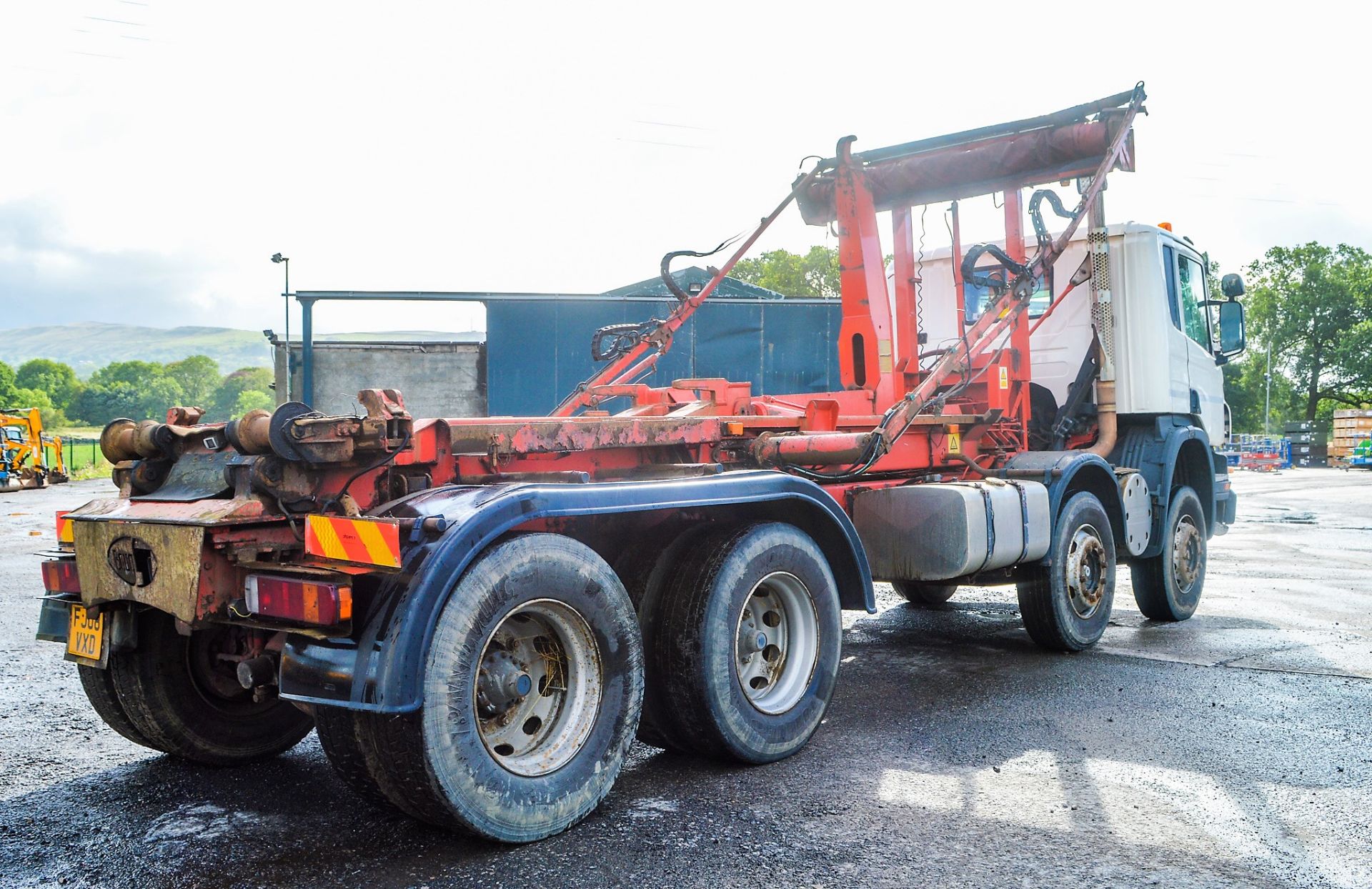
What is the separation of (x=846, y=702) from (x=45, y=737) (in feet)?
12.4

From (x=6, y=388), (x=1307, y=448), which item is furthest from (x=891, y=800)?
(x=6, y=388)

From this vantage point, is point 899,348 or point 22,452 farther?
point 22,452

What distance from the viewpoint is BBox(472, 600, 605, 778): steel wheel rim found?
3.63 m

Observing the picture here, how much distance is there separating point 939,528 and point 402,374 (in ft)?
41.5

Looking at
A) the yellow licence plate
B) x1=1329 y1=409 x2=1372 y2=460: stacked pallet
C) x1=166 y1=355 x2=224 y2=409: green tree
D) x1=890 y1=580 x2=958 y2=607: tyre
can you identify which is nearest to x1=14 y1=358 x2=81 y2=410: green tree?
x1=166 y1=355 x2=224 y2=409: green tree

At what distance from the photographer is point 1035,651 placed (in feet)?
22.6

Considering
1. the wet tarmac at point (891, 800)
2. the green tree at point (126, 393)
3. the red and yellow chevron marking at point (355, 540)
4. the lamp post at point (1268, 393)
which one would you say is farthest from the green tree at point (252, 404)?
the lamp post at point (1268, 393)

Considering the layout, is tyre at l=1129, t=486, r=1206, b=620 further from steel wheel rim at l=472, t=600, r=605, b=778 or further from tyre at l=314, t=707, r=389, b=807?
tyre at l=314, t=707, r=389, b=807

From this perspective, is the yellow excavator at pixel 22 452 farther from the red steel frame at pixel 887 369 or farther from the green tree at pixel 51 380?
the green tree at pixel 51 380

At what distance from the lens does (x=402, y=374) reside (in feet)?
55.5

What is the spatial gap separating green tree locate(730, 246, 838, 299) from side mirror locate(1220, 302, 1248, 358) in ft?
194

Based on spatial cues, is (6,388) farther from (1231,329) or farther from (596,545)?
(596,545)

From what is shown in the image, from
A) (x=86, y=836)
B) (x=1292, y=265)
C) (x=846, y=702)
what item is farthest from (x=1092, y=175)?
(x=1292, y=265)

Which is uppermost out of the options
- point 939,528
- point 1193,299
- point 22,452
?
point 1193,299
